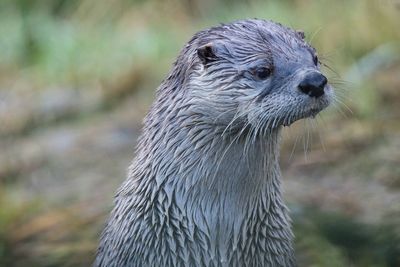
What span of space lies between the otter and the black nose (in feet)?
0.29

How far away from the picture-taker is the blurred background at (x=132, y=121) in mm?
4344

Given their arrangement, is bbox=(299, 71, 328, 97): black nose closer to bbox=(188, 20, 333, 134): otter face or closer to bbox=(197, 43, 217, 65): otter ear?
bbox=(188, 20, 333, 134): otter face

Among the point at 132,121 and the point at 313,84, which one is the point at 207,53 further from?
the point at 132,121

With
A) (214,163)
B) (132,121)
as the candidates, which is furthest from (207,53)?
(132,121)

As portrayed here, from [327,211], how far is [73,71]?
234 centimetres

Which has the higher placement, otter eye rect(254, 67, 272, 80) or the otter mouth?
otter eye rect(254, 67, 272, 80)

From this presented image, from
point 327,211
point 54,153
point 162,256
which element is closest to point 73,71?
point 54,153

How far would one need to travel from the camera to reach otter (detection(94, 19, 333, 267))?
123 inches

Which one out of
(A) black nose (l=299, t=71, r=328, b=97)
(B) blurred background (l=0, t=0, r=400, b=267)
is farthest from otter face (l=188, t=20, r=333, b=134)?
(B) blurred background (l=0, t=0, r=400, b=267)

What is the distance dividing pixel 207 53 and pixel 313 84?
344mm

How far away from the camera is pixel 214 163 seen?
3.21 metres

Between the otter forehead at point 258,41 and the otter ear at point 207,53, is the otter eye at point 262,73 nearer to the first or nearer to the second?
the otter forehead at point 258,41

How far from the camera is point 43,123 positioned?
231 inches

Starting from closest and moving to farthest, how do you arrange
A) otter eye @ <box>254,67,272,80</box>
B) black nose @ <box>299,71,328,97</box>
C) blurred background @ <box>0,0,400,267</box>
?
black nose @ <box>299,71,328,97</box>, otter eye @ <box>254,67,272,80</box>, blurred background @ <box>0,0,400,267</box>
